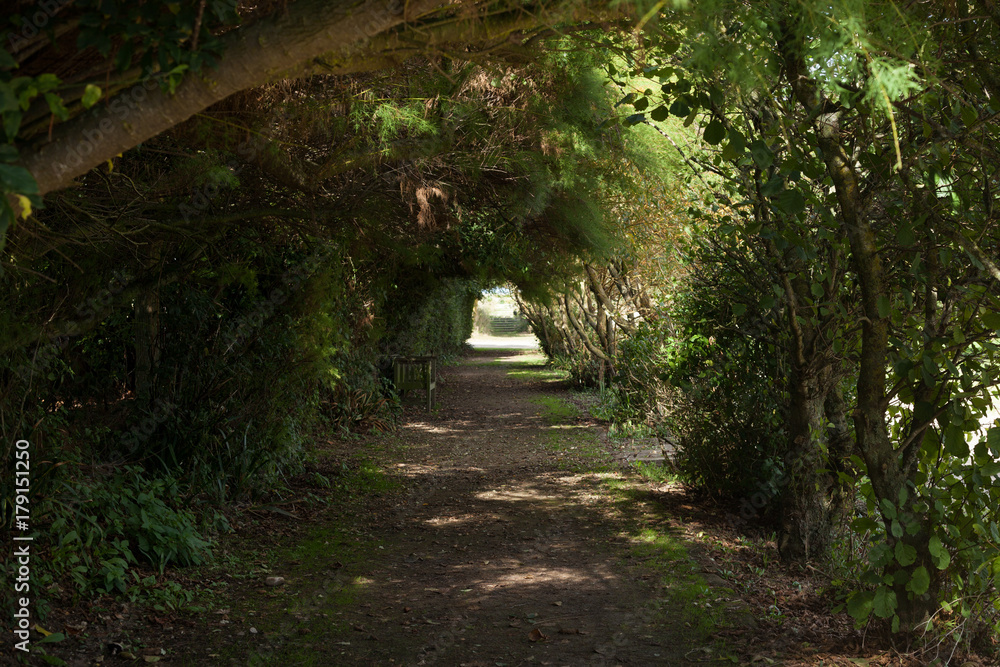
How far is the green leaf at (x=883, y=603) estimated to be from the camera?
3271mm

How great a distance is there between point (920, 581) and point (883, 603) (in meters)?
0.18

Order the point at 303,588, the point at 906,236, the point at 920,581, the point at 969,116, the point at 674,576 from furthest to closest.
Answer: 1. the point at 674,576
2. the point at 303,588
3. the point at 920,581
4. the point at 906,236
5. the point at 969,116

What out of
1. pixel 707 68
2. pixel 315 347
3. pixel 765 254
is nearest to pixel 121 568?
pixel 315 347

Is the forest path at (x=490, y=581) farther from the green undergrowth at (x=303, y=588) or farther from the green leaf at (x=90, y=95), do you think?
the green leaf at (x=90, y=95)

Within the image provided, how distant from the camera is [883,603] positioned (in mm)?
3287

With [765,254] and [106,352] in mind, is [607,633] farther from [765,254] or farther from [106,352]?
[106,352]

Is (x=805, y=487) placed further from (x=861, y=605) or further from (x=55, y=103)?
(x=55, y=103)

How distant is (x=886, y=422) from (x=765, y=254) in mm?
1793

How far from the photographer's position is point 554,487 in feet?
28.0

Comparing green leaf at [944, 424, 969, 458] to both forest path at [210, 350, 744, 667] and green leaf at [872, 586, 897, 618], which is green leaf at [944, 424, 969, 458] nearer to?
green leaf at [872, 586, 897, 618]

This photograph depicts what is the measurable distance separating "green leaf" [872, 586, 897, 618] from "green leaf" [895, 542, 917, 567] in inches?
7.2

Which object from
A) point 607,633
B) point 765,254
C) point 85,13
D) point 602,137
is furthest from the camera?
point 602,137

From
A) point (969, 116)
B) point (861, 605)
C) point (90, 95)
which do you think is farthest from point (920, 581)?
point (90, 95)

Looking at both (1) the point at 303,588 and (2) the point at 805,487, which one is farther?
(2) the point at 805,487
